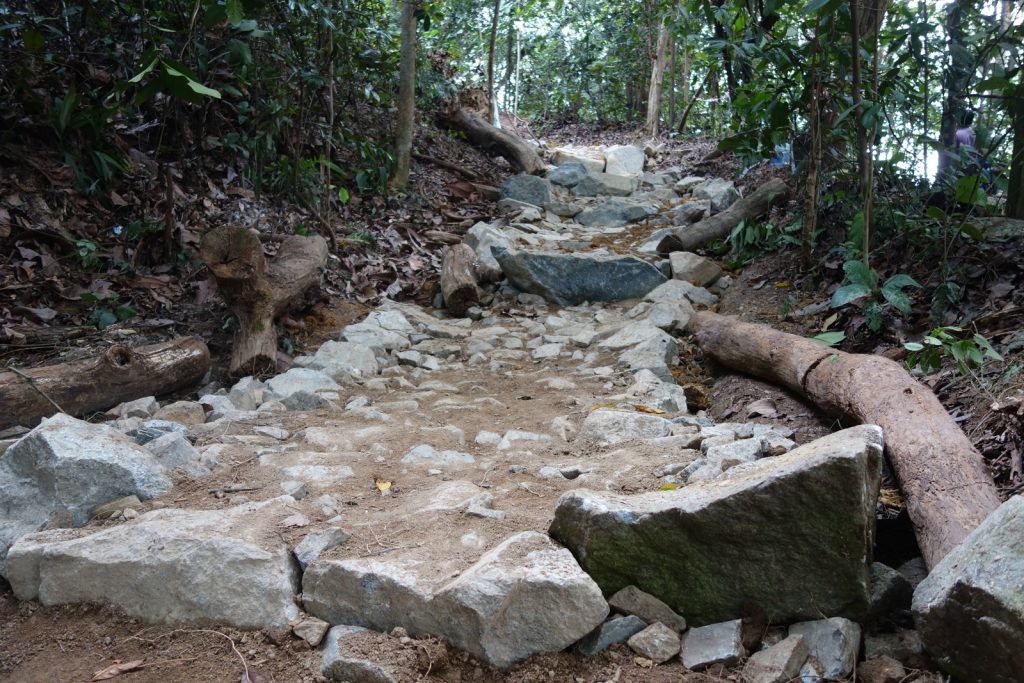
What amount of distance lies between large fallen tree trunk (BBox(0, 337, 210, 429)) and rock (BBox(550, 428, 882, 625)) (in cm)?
247

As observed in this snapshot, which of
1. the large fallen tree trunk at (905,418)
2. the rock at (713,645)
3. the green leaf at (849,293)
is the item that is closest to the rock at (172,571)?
the rock at (713,645)

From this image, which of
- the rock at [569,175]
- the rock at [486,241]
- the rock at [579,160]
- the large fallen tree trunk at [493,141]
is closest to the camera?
the rock at [486,241]

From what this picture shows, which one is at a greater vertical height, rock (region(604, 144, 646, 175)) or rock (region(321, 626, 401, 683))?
rock (region(604, 144, 646, 175))

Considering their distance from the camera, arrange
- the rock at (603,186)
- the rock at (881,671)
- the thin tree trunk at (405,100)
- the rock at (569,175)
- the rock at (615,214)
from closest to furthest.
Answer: the rock at (881,671) → the thin tree trunk at (405,100) → the rock at (615,214) → the rock at (603,186) → the rock at (569,175)

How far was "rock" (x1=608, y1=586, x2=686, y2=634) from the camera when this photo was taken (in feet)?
5.89

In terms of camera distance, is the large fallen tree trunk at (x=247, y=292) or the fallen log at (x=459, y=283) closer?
the large fallen tree trunk at (x=247, y=292)

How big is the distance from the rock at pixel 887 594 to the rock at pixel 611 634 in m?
0.54

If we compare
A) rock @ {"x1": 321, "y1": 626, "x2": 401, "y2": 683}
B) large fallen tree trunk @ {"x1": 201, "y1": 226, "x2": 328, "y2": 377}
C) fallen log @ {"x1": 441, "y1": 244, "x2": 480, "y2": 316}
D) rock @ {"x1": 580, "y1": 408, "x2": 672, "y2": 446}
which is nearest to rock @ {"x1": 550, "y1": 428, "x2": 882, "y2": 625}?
rock @ {"x1": 321, "y1": 626, "x2": 401, "y2": 683}

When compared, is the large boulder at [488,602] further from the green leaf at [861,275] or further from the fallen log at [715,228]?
the fallen log at [715,228]

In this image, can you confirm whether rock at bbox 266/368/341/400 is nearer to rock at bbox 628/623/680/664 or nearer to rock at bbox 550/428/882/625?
rock at bbox 550/428/882/625

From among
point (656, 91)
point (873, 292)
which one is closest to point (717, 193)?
point (873, 292)

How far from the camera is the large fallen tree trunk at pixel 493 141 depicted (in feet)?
32.9

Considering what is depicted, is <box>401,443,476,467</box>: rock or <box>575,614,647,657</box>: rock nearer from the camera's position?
<box>575,614,647,657</box>: rock

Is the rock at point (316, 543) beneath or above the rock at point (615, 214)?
beneath
